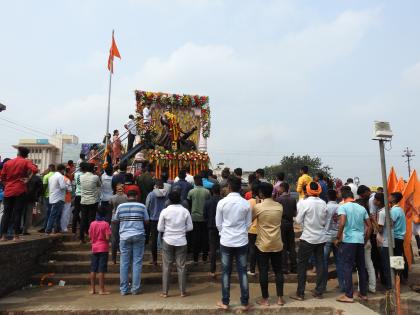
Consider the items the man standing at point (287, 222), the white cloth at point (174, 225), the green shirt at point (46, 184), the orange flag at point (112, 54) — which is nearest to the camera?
the white cloth at point (174, 225)

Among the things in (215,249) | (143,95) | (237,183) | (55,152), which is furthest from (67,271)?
(55,152)

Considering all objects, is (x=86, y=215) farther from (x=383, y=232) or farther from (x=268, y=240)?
(x=383, y=232)

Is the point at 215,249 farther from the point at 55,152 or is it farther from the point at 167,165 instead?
the point at 55,152

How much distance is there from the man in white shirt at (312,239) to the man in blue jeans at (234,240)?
1.03 metres

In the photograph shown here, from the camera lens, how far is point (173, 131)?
48.7ft

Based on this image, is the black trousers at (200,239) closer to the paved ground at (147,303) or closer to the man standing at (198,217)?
the man standing at (198,217)

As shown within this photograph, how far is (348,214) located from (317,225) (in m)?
0.57

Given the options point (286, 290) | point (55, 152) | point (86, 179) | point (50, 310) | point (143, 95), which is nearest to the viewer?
point (50, 310)

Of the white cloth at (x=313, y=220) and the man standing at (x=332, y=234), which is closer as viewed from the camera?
the white cloth at (x=313, y=220)

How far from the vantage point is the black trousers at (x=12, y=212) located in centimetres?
664

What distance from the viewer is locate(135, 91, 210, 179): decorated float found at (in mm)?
14109

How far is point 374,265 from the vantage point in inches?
271

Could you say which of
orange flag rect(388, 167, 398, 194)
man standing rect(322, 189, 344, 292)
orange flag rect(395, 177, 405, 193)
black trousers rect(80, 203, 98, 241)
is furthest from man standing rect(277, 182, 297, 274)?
black trousers rect(80, 203, 98, 241)

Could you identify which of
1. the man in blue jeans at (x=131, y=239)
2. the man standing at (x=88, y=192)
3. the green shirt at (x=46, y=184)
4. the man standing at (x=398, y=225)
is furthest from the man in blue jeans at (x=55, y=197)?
the man standing at (x=398, y=225)
